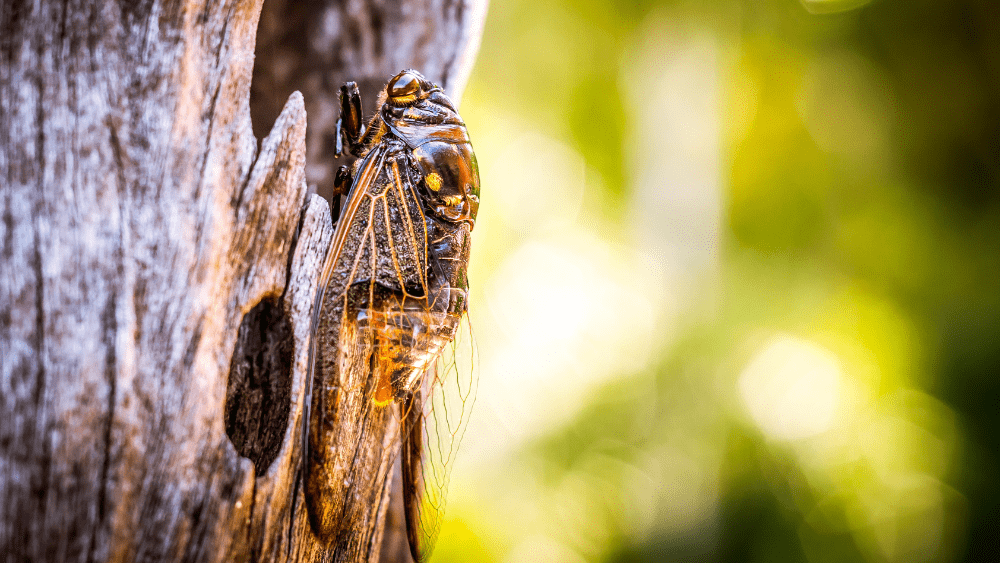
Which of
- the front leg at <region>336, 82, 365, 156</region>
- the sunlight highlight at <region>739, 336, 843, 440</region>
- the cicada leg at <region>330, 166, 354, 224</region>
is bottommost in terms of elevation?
the sunlight highlight at <region>739, 336, 843, 440</region>

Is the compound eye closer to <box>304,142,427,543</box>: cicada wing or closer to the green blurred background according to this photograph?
<box>304,142,427,543</box>: cicada wing

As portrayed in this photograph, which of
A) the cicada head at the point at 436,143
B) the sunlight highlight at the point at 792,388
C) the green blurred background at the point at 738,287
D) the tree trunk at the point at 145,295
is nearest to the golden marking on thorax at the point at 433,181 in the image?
the cicada head at the point at 436,143

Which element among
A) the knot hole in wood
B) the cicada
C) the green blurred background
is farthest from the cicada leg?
the green blurred background

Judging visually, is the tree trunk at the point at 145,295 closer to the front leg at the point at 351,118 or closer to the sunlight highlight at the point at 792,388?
the front leg at the point at 351,118

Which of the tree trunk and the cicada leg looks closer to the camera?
the tree trunk

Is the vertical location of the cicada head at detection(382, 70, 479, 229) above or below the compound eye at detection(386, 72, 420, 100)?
below
